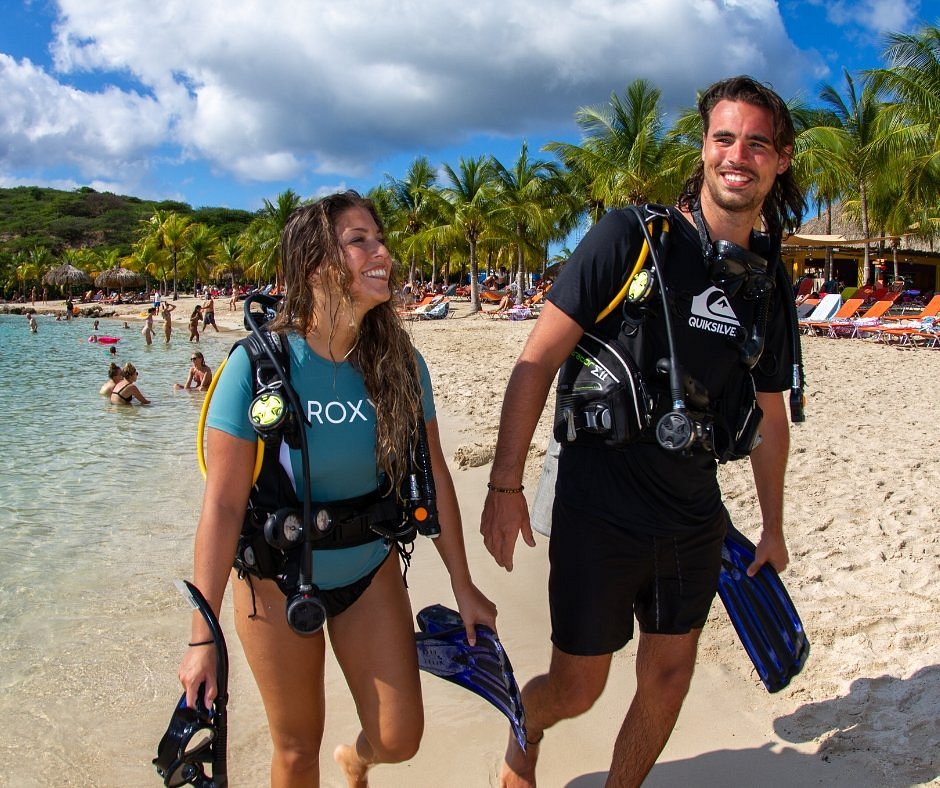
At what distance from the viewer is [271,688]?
6.89 feet

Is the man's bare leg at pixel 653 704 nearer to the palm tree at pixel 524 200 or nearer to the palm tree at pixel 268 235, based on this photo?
the palm tree at pixel 524 200

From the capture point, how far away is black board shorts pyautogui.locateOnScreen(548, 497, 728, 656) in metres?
2.25

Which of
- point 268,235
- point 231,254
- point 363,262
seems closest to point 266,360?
point 363,262

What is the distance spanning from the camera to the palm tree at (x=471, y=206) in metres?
36.9

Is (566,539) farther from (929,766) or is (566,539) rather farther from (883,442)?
(883,442)

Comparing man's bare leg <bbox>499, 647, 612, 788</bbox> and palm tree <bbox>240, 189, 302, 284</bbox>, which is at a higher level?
palm tree <bbox>240, 189, 302, 284</bbox>

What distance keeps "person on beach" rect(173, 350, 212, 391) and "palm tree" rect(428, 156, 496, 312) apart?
20.3m

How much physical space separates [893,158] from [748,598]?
26.9 m

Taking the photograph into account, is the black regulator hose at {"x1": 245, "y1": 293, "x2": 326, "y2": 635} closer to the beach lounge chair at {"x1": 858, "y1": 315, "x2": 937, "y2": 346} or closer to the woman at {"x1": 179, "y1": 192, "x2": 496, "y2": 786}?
the woman at {"x1": 179, "y1": 192, "x2": 496, "y2": 786}

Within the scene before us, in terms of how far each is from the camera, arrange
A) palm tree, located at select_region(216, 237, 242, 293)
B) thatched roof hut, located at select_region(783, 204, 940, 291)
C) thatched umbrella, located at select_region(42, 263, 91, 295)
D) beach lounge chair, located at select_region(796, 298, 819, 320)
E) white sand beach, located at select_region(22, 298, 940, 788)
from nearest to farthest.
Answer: white sand beach, located at select_region(22, 298, 940, 788), beach lounge chair, located at select_region(796, 298, 819, 320), thatched roof hut, located at select_region(783, 204, 940, 291), thatched umbrella, located at select_region(42, 263, 91, 295), palm tree, located at select_region(216, 237, 242, 293)

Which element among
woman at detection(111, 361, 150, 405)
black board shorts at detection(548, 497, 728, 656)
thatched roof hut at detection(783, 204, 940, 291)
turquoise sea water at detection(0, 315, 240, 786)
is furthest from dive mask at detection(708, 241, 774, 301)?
thatched roof hut at detection(783, 204, 940, 291)

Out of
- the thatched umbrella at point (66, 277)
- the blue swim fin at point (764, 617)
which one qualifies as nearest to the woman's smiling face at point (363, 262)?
the blue swim fin at point (764, 617)

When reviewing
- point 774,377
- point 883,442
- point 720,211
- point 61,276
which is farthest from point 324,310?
point 61,276

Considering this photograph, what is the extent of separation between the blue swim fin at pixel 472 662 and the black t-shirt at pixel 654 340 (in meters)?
0.53
